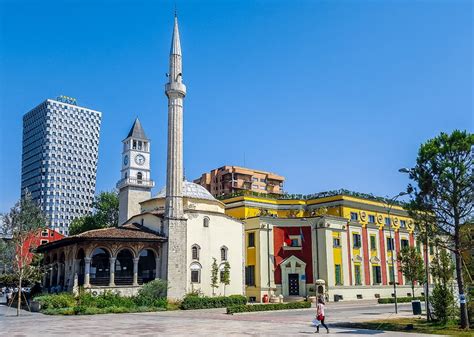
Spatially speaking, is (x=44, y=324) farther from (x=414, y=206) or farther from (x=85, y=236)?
(x=414, y=206)

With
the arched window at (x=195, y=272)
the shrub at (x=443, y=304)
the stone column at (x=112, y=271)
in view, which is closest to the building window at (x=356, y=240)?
the arched window at (x=195, y=272)

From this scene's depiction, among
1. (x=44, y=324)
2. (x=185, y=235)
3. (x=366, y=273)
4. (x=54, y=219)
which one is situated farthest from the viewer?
(x=54, y=219)

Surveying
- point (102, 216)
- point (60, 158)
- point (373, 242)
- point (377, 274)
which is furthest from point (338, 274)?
point (60, 158)

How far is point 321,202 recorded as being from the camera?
57281 millimetres

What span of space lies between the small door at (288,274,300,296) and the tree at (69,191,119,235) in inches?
1442

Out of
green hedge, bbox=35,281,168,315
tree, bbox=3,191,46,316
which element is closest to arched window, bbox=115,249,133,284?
green hedge, bbox=35,281,168,315

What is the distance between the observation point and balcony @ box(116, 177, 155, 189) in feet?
202

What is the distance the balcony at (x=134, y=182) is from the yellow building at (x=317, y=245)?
1179 cm

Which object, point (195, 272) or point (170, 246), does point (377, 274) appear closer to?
point (195, 272)

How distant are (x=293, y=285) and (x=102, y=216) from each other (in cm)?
3847

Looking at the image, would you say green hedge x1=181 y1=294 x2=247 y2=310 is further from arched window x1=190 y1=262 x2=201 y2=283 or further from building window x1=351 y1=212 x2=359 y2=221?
building window x1=351 y1=212 x2=359 y2=221

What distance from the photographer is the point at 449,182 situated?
879 inches

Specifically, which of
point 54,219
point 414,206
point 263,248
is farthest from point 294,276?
point 54,219

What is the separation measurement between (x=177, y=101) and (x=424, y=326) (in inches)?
1206
